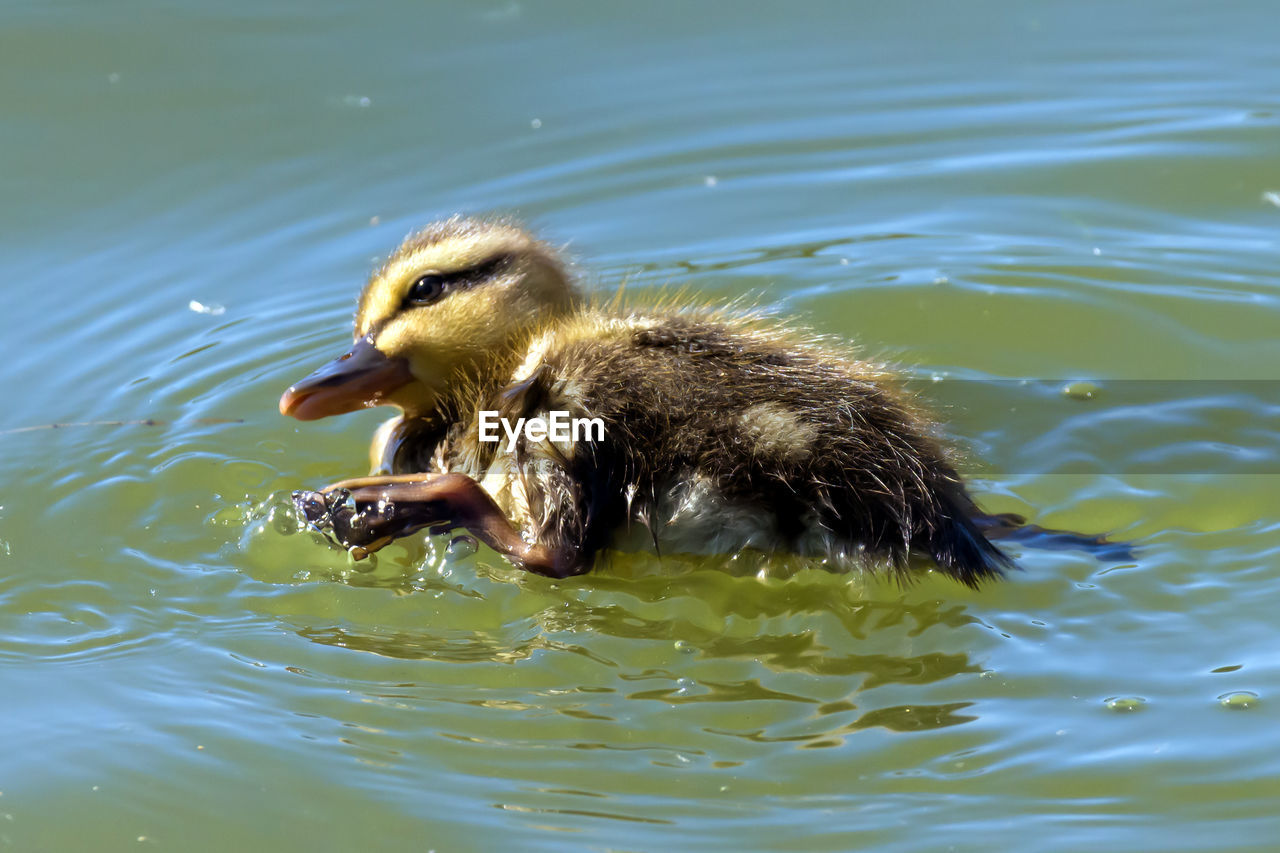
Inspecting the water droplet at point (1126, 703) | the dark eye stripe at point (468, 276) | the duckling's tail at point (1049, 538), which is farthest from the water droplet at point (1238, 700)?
the dark eye stripe at point (468, 276)

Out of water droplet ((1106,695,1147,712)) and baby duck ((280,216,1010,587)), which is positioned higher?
baby duck ((280,216,1010,587))

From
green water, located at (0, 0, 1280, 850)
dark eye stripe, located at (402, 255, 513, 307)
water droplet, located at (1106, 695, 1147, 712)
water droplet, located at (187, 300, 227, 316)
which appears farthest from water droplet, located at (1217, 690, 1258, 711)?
water droplet, located at (187, 300, 227, 316)

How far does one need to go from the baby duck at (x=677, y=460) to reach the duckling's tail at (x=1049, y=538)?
31 millimetres

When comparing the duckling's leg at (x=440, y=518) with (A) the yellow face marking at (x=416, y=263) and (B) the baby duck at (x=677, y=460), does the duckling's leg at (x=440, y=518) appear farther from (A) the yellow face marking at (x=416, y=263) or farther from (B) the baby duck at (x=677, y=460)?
(A) the yellow face marking at (x=416, y=263)

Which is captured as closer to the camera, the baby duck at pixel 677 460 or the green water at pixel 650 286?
the green water at pixel 650 286

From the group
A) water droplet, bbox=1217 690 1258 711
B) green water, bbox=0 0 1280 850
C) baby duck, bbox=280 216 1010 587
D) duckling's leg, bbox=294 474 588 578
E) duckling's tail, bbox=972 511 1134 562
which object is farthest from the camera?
duckling's tail, bbox=972 511 1134 562

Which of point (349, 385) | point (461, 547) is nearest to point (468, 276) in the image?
point (349, 385)

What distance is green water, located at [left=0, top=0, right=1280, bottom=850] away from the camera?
2.99 metres

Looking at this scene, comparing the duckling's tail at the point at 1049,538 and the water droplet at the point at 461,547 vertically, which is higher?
the duckling's tail at the point at 1049,538

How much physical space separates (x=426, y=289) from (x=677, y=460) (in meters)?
1.04

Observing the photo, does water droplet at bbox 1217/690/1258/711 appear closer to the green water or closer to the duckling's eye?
the green water

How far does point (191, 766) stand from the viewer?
122 inches

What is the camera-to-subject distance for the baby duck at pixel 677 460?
3.43 meters

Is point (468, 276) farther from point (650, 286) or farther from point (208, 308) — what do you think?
point (208, 308)
